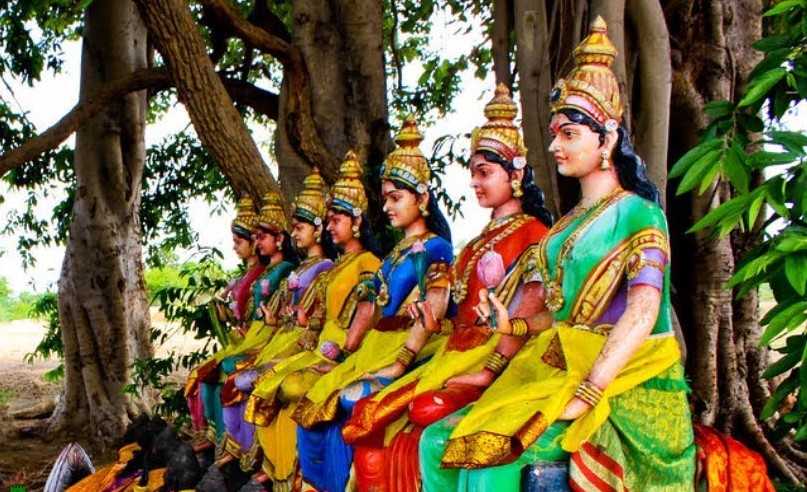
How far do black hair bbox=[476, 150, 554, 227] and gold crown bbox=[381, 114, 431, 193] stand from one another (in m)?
0.53

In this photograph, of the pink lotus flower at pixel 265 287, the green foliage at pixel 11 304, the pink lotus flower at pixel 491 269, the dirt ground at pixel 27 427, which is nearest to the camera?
the pink lotus flower at pixel 491 269

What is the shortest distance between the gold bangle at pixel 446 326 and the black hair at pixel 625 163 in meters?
1.08

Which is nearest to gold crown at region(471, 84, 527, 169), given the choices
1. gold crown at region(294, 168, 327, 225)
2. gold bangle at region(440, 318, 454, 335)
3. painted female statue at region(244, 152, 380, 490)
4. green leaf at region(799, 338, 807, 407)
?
gold bangle at region(440, 318, 454, 335)

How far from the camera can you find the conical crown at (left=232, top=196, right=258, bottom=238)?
5992 mm

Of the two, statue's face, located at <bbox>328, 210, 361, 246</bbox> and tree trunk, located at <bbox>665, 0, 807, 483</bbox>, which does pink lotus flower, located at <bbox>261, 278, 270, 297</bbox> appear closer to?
statue's face, located at <bbox>328, 210, 361, 246</bbox>

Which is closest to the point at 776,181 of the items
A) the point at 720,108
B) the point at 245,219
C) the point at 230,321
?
the point at 720,108

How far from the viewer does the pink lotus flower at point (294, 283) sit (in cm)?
504

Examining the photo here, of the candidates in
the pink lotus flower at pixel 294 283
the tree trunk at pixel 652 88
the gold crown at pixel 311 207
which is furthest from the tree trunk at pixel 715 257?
the pink lotus flower at pixel 294 283

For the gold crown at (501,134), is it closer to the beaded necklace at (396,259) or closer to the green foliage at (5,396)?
the beaded necklace at (396,259)

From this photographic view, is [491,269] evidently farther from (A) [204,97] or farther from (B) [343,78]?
(B) [343,78]

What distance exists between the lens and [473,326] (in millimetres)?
3566

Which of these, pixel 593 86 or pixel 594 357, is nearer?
pixel 594 357

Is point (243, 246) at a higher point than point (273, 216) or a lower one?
lower

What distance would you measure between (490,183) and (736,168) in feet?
3.36
